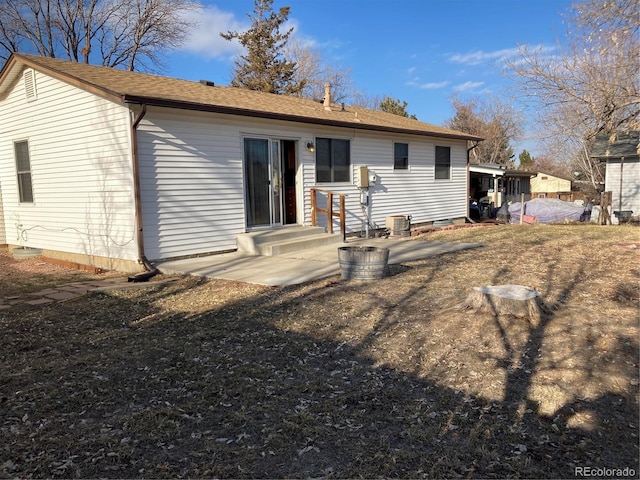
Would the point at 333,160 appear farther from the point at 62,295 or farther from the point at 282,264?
the point at 62,295

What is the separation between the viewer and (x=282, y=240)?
9.80 meters

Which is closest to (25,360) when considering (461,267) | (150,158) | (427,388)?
(427,388)

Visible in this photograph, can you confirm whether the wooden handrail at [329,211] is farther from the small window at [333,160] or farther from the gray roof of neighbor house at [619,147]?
the gray roof of neighbor house at [619,147]

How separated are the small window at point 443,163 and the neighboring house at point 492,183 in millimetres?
5698

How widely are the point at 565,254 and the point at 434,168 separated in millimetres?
6879

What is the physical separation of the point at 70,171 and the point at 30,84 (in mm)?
2336

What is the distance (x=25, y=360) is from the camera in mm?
4227

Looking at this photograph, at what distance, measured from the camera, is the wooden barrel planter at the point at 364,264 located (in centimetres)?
670

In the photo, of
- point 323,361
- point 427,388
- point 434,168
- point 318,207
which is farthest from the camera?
point 434,168

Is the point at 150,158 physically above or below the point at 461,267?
above

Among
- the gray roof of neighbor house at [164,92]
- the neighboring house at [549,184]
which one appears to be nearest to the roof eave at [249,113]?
A: the gray roof of neighbor house at [164,92]

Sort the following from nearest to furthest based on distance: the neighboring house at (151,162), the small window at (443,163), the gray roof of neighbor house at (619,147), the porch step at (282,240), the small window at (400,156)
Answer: the neighboring house at (151,162) < the porch step at (282,240) < the small window at (400,156) < the small window at (443,163) < the gray roof of neighbor house at (619,147)

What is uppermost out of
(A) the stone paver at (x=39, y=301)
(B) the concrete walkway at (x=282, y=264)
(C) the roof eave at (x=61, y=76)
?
(C) the roof eave at (x=61, y=76)

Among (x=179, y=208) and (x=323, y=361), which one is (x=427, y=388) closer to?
(x=323, y=361)
